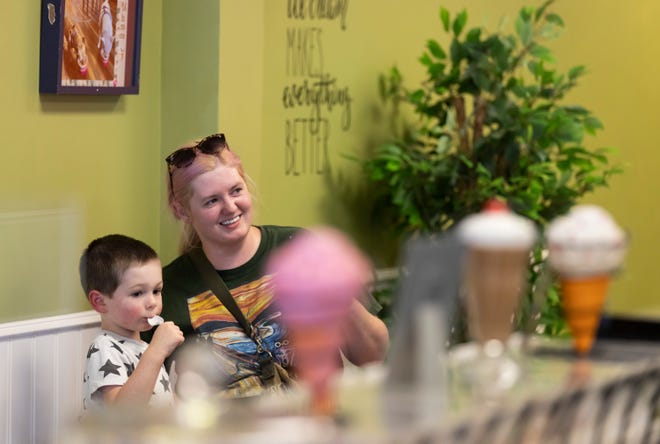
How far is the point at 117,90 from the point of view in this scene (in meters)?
3.76

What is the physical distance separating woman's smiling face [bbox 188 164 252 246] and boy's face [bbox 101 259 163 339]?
223 mm

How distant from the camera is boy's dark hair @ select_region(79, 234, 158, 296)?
10.3ft

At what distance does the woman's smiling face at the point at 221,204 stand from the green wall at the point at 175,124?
0.55m

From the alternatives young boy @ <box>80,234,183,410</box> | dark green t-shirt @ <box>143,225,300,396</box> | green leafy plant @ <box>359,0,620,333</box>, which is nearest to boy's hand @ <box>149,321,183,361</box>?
young boy @ <box>80,234,183,410</box>

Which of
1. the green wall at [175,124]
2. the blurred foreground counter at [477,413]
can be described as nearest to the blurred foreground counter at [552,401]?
Answer: the blurred foreground counter at [477,413]

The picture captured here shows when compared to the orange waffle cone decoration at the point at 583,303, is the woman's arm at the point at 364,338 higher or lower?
lower

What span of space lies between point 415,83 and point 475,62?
54cm

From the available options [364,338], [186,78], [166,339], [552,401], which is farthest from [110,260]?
[552,401]

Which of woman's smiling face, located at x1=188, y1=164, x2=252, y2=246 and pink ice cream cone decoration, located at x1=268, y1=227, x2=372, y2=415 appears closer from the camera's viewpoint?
pink ice cream cone decoration, located at x1=268, y1=227, x2=372, y2=415

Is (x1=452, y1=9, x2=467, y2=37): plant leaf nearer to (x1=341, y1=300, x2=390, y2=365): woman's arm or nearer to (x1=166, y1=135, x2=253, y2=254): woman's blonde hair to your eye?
(x1=166, y1=135, x2=253, y2=254): woman's blonde hair

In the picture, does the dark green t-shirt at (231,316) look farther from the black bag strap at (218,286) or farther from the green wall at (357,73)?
the green wall at (357,73)

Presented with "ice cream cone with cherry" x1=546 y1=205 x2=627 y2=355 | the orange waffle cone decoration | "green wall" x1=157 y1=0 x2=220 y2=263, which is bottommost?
the orange waffle cone decoration

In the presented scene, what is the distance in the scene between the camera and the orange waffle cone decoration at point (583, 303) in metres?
1.61

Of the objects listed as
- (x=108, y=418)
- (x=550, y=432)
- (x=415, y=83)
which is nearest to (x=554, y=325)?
(x=550, y=432)
